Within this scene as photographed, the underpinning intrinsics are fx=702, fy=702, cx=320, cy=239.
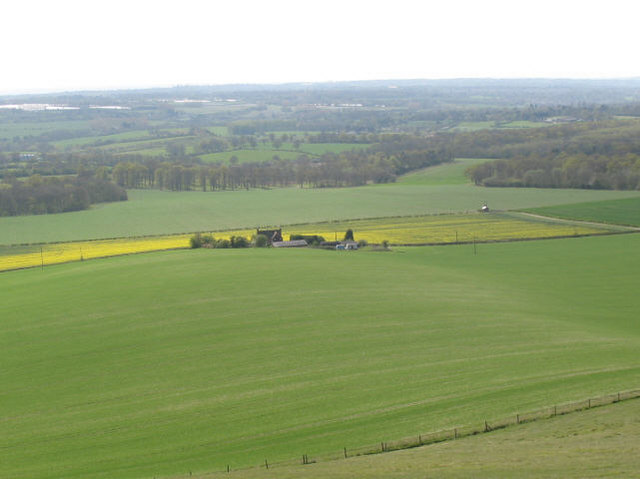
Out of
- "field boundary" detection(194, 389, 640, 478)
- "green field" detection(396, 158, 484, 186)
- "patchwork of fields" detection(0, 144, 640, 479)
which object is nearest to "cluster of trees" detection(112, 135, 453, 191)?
"green field" detection(396, 158, 484, 186)

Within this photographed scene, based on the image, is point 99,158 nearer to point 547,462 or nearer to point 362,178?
point 362,178

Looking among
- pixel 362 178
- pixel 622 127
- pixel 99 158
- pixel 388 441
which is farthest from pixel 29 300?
pixel 622 127

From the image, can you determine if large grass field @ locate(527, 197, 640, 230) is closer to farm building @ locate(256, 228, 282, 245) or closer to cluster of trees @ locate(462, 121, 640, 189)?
cluster of trees @ locate(462, 121, 640, 189)

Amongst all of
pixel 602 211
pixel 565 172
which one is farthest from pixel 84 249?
pixel 565 172

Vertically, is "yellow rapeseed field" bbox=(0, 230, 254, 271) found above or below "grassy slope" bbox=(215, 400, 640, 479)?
below

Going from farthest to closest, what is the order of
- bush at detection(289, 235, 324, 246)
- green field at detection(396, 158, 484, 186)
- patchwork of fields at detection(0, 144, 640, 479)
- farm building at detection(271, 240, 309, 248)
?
green field at detection(396, 158, 484, 186) → bush at detection(289, 235, 324, 246) → farm building at detection(271, 240, 309, 248) → patchwork of fields at detection(0, 144, 640, 479)

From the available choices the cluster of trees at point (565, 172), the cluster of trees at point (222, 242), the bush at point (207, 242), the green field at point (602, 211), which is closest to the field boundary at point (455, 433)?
the cluster of trees at point (222, 242)
